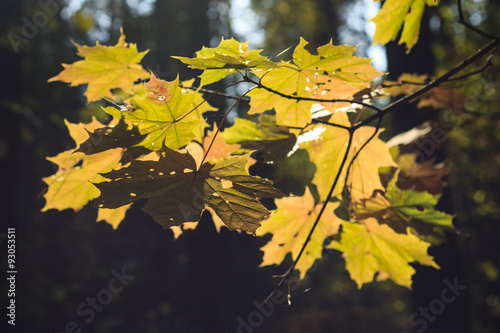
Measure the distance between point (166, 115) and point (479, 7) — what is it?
11.0 m

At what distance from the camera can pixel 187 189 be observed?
89cm

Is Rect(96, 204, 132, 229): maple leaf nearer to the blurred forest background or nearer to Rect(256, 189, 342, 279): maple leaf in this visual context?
Rect(256, 189, 342, 279): maple leaf

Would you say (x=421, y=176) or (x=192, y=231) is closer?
(x=421, y=176)

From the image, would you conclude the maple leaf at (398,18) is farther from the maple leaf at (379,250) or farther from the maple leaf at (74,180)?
the maple leaf at (74,180)

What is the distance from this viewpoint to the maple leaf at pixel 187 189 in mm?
835

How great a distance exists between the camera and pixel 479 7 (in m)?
9.21

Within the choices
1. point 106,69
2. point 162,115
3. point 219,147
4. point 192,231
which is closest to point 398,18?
point 219,147

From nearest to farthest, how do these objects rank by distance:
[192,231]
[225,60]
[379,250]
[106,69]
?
[225,60]
[106,69]
[379,250]
[192,231]

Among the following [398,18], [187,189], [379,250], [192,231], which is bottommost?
[379,250]

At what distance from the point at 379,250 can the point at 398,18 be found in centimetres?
97

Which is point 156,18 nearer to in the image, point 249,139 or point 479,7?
point 479,7

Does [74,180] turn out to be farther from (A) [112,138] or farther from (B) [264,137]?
(B) [264,137]

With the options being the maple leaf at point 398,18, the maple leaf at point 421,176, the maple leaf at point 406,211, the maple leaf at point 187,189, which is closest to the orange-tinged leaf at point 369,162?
A: the maple leaf at point 406,211

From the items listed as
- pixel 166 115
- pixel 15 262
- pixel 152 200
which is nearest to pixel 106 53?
pixel 166 115
